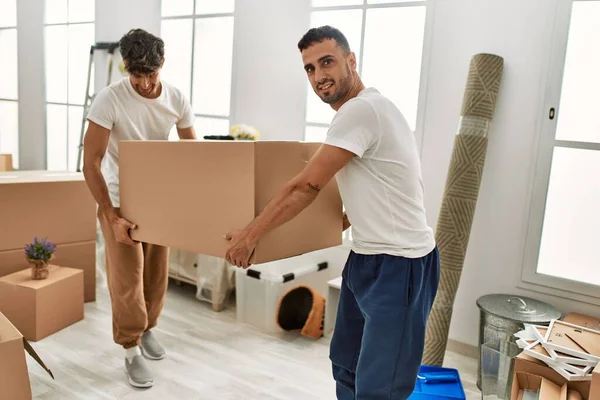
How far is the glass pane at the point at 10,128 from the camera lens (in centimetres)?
557

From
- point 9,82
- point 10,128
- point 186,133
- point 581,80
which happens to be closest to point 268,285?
point 186,133

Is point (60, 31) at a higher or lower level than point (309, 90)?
higher

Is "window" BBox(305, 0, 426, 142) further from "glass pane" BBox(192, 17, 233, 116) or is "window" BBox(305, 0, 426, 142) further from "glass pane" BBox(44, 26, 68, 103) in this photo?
"glass pane" BBox(44, 26, 68, 103)

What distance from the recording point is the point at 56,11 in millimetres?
5125

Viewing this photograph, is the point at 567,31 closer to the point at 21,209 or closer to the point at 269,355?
the point at 269,355

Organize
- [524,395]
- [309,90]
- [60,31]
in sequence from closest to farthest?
[524,395] < [309,90] < [60,31]

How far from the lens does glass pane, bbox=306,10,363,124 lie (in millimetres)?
3049

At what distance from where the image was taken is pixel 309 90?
3.19m

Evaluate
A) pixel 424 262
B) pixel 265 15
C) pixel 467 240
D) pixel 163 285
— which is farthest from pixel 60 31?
pixel 424 262

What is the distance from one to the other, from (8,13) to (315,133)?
4090mm

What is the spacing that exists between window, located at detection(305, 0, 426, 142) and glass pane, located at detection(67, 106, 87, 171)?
2822 millimetres

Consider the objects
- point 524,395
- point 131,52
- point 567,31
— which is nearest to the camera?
point 524,395

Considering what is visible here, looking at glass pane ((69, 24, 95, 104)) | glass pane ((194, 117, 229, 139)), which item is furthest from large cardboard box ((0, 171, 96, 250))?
glass pane ((69, 24, 95, 104))

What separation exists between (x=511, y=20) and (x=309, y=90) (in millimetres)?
1182
